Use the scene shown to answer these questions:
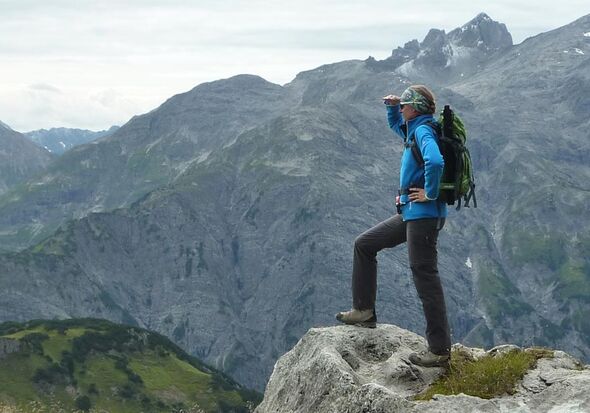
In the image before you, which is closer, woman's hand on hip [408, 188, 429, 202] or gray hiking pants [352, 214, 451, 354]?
Result: woman's hand on hip [408, 188, 429, 202]

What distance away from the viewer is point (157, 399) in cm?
19700

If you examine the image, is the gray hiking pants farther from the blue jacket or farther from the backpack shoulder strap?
the backpack shoulder strap

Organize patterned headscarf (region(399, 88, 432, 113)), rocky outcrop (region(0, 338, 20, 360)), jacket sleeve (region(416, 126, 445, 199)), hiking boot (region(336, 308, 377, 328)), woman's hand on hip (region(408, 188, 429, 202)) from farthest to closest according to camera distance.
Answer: rocky outcrop (region(0, 338, 20, 360)) → hiking boot (region(336, 308, 377, 328)) → patterned headscarf (region(399, 88, 432, 113)) → woman's hand on hip (region(408, 188, 429, 202)) → jacket sleeve (region(416, 126, 445, 199))

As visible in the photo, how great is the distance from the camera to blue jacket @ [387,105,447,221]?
13289 millimetres

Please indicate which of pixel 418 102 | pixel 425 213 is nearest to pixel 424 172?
pixel 425 213

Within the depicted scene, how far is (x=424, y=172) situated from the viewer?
13734 millimetres

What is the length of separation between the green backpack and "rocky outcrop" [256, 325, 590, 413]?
342 centimetres

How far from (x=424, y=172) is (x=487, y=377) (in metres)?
3.88

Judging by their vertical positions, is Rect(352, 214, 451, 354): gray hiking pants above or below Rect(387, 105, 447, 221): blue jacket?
below

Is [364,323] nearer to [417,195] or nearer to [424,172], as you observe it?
[417,195]

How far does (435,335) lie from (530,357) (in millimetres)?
1767

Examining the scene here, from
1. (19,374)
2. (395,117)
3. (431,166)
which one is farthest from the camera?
(19,374)

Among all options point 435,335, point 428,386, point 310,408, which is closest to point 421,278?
point 435,335

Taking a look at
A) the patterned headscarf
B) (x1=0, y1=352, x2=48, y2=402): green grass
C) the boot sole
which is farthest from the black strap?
(x1=0, y1=352, x2=48, y2=402): green grass
